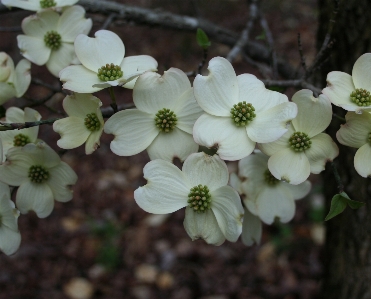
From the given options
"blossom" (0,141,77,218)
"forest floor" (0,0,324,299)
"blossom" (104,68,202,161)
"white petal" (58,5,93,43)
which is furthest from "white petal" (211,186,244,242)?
"forest floor" (0,0,324,299)

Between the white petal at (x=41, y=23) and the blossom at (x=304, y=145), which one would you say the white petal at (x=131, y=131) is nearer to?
the blossom at (x=304, y=145)

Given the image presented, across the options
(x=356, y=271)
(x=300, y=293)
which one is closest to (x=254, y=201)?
(x=356, y=271)

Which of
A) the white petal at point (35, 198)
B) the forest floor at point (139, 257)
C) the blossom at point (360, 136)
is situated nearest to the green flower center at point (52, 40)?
the white petal at point (35, 198)

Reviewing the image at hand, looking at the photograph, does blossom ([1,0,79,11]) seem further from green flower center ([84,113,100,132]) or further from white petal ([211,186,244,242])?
white petal ([211,186,244,242])

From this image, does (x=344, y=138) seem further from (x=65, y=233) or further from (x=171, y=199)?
(x=65, y=233)

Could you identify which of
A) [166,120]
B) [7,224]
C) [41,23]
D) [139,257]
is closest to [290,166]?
[166,120]
